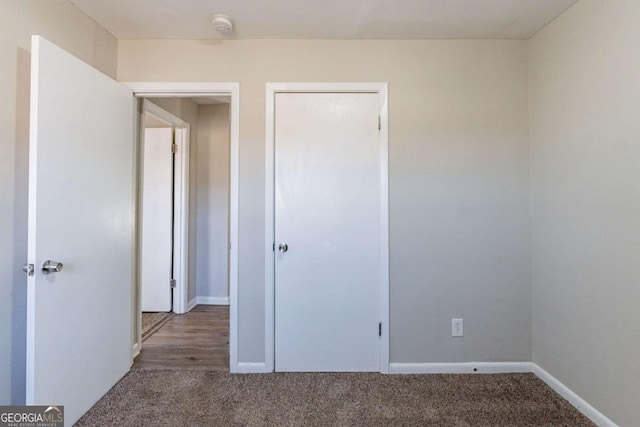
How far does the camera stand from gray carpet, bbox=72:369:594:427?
1710mm

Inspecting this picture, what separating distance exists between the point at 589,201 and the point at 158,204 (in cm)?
377

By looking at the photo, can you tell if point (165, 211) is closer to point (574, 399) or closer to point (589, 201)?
point (589, 201)

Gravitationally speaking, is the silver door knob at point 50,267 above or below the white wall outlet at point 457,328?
above

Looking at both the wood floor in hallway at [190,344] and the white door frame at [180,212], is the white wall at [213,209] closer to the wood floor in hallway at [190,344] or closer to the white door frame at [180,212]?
the white door frame at [180,212]

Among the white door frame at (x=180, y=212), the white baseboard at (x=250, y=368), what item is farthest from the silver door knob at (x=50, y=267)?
the white door frame at (x=180, y=212)

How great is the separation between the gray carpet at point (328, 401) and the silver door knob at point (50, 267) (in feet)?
2.92

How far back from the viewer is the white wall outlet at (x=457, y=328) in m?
2.20

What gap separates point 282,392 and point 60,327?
129 cm

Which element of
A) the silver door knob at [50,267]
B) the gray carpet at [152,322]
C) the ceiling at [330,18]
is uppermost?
the ceiling at [330,18]

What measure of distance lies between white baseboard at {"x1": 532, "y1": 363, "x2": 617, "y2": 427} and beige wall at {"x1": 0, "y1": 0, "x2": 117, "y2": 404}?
3.02 m

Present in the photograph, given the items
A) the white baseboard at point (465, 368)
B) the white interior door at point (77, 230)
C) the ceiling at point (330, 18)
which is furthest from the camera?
the white baseboard at point (465, 368)

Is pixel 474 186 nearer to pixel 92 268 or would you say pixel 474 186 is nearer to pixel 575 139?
pixel 575 139

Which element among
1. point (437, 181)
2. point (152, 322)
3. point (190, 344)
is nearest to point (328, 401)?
point (190, 344)

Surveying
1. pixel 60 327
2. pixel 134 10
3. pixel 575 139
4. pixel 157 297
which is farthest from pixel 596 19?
pixel 157 297
